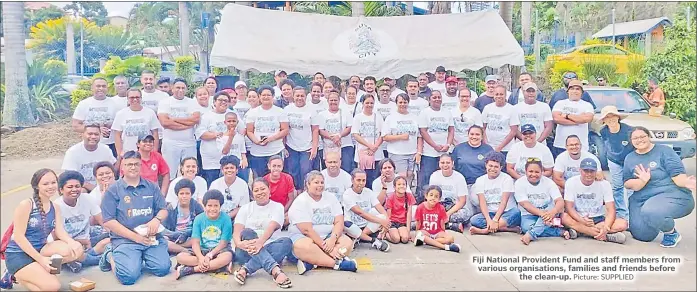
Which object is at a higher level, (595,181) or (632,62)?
(632,62)

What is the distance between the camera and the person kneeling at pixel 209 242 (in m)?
5.26

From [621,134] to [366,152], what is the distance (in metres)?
2.81

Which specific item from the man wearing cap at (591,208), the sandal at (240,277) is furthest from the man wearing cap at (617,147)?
the sandal at (240,277)

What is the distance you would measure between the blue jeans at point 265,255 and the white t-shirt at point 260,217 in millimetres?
83

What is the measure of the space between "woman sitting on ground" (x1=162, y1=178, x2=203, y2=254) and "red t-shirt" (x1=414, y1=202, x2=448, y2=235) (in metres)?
2.18

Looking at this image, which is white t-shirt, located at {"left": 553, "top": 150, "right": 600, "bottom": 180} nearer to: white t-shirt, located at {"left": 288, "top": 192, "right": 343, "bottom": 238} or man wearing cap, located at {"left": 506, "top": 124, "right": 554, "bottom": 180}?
man wearing cap, located at {"left": 506, "top": 124, "right": 554, "bottom": 180}

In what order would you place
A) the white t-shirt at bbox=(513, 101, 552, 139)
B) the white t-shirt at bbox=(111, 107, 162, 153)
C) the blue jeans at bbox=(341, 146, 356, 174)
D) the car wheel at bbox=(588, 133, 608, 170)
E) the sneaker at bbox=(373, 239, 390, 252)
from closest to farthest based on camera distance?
the sneaker at bbox=(373, 239, 390, 252) < the white t-shirt at bbox=(111, 107, 162, 153) < the white t-shirt at bbox=(513, 101, 552, 139) < the blue jeans at bbox=(341, 146, 356, 174) < the car wheel at bbox=(588, 133, 608, 170)

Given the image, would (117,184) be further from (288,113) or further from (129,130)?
(288,113)

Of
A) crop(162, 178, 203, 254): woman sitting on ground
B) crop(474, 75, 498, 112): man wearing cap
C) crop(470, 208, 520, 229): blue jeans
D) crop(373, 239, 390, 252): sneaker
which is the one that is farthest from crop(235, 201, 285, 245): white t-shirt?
crop(474, 75, 498, 112): man wearing cap

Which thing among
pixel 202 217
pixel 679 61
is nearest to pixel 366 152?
pixel 202 217

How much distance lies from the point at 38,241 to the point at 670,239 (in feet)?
19.0

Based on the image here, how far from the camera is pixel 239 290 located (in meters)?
4.98

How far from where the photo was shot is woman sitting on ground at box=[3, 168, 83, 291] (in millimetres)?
4824

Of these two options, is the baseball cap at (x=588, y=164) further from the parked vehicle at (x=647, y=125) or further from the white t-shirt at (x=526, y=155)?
the parked vehicle at (x=647, y=125)
